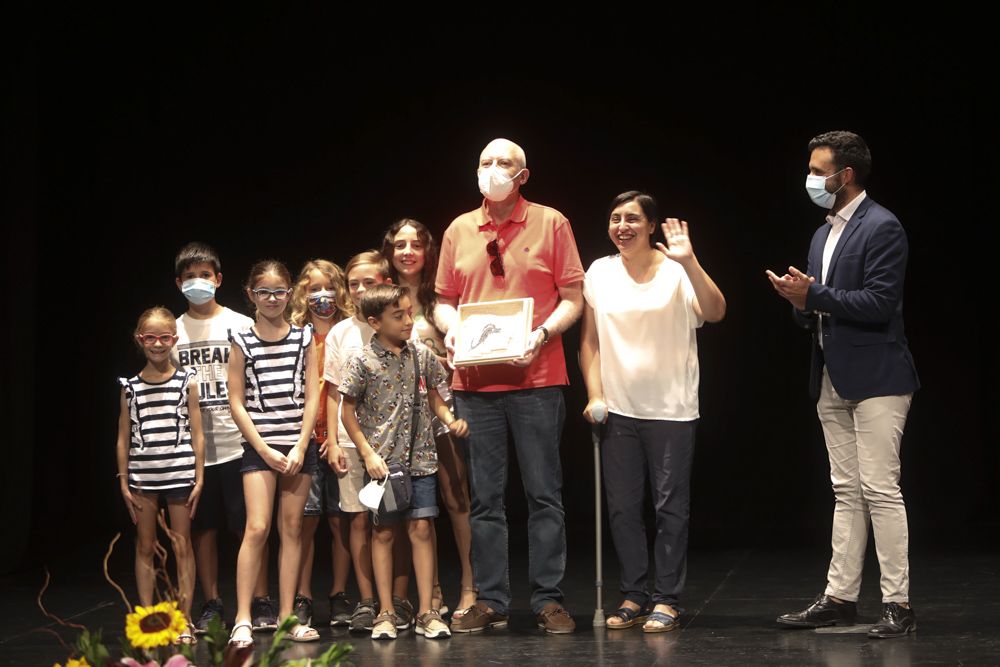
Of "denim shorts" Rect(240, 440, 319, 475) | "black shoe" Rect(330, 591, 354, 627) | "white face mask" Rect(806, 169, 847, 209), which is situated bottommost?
"black shoe" Rect(330, 591, 354, 627)

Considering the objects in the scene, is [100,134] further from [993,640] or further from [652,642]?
[993,640]

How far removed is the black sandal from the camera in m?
4.08

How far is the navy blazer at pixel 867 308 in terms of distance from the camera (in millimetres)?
3811

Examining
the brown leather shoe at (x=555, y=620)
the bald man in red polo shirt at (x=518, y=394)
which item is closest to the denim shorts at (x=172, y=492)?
the bald man in red polo shirt at (x=518, y=394)

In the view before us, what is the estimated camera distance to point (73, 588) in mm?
5430

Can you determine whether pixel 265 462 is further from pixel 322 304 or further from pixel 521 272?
pixel 521 272

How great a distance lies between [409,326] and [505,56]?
3.06 meters

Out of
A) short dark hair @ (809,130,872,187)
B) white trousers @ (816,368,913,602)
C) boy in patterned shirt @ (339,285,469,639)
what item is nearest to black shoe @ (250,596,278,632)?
boy in patterned shirt @ (339,285,469,639)

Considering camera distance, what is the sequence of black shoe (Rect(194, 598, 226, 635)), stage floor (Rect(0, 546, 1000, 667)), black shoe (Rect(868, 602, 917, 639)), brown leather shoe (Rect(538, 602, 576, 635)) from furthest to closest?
black shoe (Rect(194, 598, 226, 635))
brown leather shoe (Rect(538, 602, 576, 635))
black shoe (Rect(868, 602, 917, 639))
stage floor (Rect(0, 546, 1000, 667))

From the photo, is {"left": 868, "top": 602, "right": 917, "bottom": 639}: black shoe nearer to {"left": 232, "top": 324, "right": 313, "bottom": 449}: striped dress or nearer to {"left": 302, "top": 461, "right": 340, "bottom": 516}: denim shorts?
{"left": 302, "top": 461, "right": 340, "bottom": 516}: denim shorts

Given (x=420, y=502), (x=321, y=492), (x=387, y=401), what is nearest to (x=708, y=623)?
(x=420, y=502)

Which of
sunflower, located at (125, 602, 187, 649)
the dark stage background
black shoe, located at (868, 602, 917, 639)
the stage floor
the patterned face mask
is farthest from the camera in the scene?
the dark stage background

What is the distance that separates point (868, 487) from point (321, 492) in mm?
1872

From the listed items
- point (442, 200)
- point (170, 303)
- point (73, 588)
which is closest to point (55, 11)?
point (170, 303)
